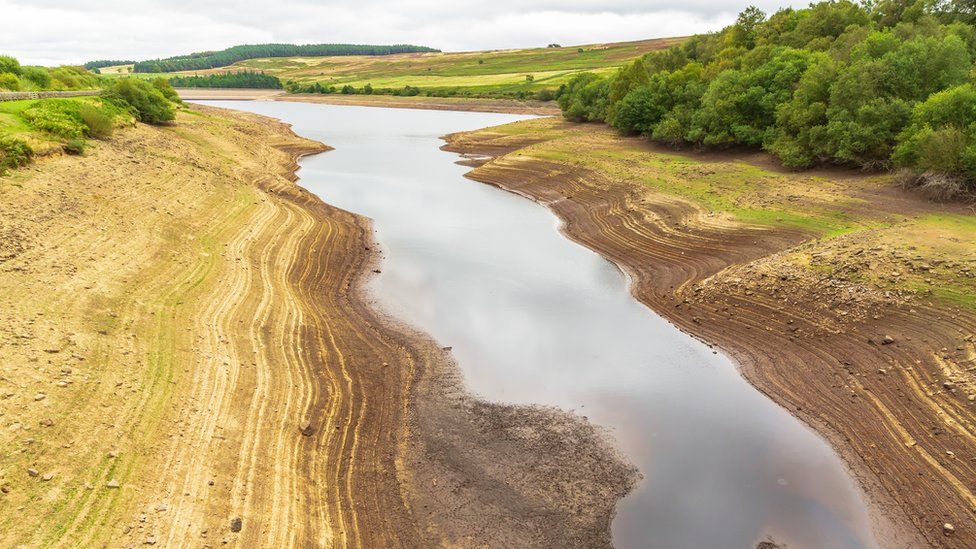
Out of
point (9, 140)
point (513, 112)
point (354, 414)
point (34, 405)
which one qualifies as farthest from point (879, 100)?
point (513, 112)

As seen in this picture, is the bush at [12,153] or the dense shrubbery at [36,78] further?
the dense shrubbery at [36,78]

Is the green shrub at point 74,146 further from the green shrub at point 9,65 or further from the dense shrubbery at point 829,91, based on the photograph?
the dense shrubbery at point 829,91

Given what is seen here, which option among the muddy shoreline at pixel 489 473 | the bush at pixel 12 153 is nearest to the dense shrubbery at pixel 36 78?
the bush at pixel 12 153

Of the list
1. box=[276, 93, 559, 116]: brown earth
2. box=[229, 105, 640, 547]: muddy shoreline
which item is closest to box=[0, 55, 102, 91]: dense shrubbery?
box=[229, 105, 640, 547]: muddy shoreline

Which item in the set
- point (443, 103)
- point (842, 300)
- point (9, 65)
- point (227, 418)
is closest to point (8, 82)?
point (9, 65)

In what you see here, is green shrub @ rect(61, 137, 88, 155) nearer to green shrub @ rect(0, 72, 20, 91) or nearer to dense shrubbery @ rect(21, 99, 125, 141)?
dense shrubbery @ rect(21, 99, 125, 141)

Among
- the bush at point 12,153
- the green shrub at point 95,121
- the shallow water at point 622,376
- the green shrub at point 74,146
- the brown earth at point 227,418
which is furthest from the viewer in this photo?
the green shrub at point 95,121

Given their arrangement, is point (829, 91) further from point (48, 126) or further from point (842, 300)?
point (48, 126)
